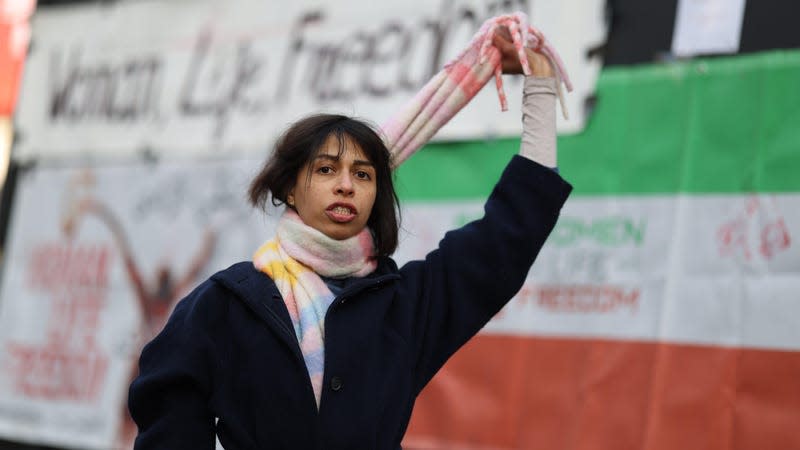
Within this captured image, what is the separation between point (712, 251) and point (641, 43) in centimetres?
74

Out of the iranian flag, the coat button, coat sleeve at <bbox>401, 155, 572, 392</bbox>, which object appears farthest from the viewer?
the iranian flag

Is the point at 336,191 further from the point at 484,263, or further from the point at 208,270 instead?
the point at 208,270

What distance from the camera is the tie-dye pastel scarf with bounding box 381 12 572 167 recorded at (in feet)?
8.19

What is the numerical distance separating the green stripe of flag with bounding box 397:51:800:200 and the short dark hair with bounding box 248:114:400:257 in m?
1.37

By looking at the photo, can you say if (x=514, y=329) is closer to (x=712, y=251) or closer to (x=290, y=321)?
(x=712, y=251)

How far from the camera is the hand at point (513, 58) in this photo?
2.42m

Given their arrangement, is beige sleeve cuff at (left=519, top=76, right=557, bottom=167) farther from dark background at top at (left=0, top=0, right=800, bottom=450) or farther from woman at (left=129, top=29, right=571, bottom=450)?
dark background at top at (left=0, top=0, right=800, bottom=450)

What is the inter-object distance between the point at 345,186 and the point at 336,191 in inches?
0.9

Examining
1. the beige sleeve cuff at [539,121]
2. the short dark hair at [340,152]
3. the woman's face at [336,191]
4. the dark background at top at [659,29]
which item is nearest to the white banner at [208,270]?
the dark background at top at [659,29]

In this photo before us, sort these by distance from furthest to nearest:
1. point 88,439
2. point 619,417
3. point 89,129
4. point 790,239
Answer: point 89,129 → point 88,439 → point 619,417 → point 790,239

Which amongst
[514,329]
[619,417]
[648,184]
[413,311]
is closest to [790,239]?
[648,184]

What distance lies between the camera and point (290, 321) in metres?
2.19

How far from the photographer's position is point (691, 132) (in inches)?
136

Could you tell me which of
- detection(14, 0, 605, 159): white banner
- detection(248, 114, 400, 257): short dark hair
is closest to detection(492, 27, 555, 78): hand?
detection(248, 114, 400, 257): short dark hair
